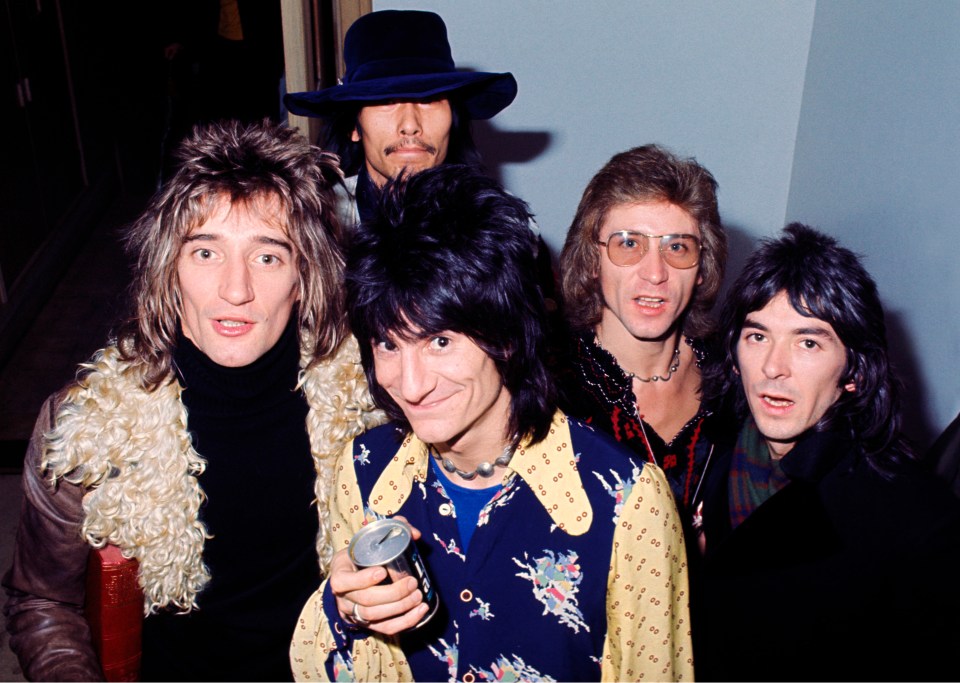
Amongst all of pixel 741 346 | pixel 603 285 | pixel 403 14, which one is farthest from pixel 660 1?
pixel 741 346

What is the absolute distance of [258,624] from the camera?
198 centimetres

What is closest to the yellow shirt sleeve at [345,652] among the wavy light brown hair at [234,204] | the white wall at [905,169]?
the wavy light brown hair at [234,204]

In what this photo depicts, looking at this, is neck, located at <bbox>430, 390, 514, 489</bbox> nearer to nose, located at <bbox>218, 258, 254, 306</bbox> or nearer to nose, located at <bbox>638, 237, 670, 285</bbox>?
nose, located at <bbox>218, 258, 254, 306</bbox>

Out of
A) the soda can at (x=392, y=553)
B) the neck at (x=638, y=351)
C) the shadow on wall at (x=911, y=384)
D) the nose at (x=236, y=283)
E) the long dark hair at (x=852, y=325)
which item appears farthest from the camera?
the shadow on wall at (x=911, y=384)

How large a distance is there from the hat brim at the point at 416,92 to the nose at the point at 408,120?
28 millimetres

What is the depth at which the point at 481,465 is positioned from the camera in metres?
1.68

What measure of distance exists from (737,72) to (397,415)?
282 cm

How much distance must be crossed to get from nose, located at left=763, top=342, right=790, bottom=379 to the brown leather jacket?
5.16ft

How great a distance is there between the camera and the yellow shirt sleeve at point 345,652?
67.1 inches

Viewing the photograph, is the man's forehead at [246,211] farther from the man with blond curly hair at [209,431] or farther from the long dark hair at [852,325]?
the long dark hair at [852,325]

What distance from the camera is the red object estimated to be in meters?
1.92

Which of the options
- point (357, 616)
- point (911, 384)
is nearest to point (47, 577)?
point (357, 616)

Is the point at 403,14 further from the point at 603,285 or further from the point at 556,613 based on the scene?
the point at 556,613

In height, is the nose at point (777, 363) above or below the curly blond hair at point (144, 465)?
above
